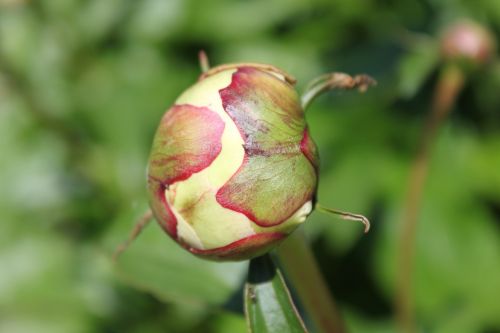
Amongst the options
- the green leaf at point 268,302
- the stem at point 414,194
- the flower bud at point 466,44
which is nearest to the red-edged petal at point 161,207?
the green leaf at point 268,302

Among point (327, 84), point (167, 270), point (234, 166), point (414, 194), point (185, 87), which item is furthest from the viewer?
point (185, 87)

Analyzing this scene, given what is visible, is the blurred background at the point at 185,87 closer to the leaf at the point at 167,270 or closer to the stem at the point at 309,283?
the leaf at the point at 167,270

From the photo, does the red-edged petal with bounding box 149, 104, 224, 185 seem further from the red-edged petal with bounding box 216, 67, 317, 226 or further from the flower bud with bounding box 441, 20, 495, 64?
the flower bud with bounding box 441, 20, 495, 64

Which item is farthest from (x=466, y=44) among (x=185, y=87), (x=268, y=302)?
(x=268, y=302)

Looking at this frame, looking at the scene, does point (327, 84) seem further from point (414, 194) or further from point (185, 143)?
point (414, 194)

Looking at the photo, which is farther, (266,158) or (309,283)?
(309,283)

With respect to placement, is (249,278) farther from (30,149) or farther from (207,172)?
(30,149)
